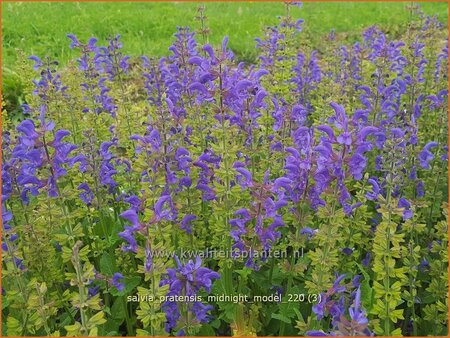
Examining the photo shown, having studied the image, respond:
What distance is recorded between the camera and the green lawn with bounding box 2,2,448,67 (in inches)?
404

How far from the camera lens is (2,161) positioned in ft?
11.2

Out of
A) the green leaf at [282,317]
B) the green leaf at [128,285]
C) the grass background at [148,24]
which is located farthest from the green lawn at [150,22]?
the green leaf at [282,317]

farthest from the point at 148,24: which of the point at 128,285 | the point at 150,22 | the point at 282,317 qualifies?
the point at 282,317

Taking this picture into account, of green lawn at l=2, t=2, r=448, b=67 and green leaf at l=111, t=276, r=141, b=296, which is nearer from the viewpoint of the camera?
green leaf at l=111, t=276, r=141, b=296

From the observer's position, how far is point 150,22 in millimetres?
11711

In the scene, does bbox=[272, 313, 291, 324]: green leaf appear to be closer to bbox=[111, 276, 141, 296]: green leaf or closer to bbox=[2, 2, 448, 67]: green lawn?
bbox=[111, 276, 141, 296]: green leaf

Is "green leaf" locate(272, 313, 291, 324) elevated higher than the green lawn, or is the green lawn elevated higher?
the green lawn

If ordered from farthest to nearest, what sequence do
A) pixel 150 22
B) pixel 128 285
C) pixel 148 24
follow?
pixel 150 22, pixel 148 24, pixel 128 285

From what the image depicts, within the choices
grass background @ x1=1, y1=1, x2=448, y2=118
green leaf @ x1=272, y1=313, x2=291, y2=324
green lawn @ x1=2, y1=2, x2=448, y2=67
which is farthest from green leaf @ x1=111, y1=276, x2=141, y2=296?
green lawn @ x1=2, y1=2, x2=448, y2=67

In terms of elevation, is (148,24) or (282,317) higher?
(148,24)

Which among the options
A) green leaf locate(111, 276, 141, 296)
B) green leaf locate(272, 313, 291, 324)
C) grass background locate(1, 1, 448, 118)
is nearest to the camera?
green leaf locate(272, 313, 291, 324)

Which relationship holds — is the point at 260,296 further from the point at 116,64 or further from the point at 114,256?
the point at 116,64

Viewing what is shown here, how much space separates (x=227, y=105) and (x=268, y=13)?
1033 cm

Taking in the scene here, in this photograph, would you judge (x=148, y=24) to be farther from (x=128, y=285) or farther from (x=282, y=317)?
(x=282, y=317)
